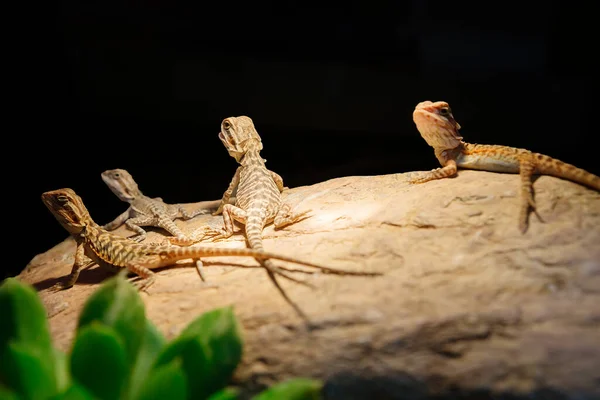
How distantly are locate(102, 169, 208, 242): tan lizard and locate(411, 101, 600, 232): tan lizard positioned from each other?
6.57 feet

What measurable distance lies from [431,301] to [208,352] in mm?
898

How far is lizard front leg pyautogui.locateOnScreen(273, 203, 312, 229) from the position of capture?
3338mm

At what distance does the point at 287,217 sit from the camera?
3363mm

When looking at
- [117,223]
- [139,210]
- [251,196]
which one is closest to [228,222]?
[251,196]

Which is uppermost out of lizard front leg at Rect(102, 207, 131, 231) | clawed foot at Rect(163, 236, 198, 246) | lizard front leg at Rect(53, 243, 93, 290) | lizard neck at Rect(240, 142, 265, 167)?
lizard neck at Rect(240, 142, 265, 167)

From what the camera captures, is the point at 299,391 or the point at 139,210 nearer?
the point at 299,391

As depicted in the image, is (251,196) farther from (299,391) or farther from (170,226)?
(299,391)

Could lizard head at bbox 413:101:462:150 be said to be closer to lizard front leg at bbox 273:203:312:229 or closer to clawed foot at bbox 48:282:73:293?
lizard front leg at bbox 273:203:312:229

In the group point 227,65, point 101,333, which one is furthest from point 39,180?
point 101,333

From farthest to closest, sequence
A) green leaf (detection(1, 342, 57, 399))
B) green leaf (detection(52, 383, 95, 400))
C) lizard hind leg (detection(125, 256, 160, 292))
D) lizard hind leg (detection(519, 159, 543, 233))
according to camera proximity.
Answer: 1. lizard hind leg (detection(125, 256, 160, 292))
2. lizard hind leg (detection(519, 159, 543, 233))
3. green leaf (detection(1, 342, 57, 399))
4. green leaf (detection(52, 383, 95, 400))

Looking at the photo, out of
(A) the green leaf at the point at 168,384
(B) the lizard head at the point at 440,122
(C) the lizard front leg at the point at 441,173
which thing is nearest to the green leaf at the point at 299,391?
(A) the green leaf at the point at 168,384

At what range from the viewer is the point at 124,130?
4602 millimetres

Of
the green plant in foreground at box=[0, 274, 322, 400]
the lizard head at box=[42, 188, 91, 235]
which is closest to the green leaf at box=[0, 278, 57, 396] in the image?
the green plant in foreground at box=[0, 274, 322, 400]

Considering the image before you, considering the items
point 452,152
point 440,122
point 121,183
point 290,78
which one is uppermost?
point 290,78
